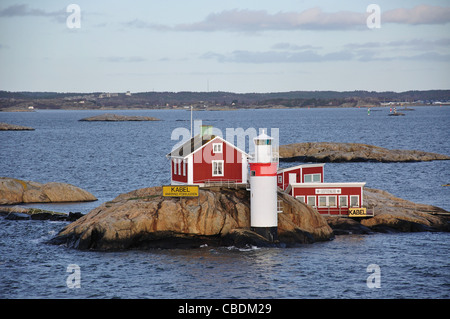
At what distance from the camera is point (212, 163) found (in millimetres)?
52281

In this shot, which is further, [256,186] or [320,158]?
[320,158]

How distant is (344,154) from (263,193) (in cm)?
6032

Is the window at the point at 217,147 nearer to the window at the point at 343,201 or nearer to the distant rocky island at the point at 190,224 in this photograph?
the distant rocky island at the point at 190,224

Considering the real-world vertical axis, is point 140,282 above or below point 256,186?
below

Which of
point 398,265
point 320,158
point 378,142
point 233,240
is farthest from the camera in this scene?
point 378,142

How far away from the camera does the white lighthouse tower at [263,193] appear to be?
4750cm

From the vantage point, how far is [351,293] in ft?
125

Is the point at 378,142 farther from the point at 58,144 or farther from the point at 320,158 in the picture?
the point at 58,144

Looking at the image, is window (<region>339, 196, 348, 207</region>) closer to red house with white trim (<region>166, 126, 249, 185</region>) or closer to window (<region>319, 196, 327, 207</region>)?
window (<region>319, 196, 327, 207</region>)

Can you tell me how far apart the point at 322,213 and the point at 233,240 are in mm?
10507

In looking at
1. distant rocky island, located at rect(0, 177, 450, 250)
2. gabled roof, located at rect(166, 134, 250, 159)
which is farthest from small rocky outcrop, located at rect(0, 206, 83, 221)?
gabled roof, located at rect(166, 134, 250, 159)

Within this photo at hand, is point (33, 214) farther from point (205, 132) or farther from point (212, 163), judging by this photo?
point (212, 163)

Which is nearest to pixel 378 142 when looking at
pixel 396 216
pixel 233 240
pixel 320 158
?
pixel 320 158

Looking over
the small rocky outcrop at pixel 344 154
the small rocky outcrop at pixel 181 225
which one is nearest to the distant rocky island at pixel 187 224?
the small rocky outcrop at pixel 181 225
